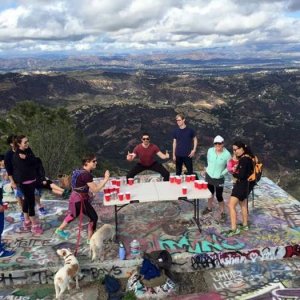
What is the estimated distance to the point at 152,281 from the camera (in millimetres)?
6914

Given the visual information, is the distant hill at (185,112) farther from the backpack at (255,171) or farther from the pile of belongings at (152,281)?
the pile of belongings at (152,281)

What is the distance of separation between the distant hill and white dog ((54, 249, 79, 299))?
2736 inches

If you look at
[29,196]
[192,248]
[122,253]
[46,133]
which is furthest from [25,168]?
[46,133]

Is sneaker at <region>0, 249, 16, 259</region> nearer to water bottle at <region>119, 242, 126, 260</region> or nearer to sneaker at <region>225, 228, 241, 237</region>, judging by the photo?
water bottle at <region>119, 242, 126, 260</region>

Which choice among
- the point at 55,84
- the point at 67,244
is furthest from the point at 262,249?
the point at 55,84

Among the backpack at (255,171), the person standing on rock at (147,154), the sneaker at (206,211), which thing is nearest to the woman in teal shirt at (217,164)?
the backpack at (255,171)

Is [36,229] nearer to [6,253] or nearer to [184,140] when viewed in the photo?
[6,253]

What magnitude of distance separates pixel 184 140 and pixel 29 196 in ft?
14.9

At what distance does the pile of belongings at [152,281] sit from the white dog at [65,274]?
1.10 m

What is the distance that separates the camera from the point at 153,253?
7.46 meters

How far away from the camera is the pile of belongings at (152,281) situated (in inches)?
272

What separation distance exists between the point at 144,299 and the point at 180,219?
10.2 ft

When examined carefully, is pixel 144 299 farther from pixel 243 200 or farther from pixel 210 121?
pixel 210 121

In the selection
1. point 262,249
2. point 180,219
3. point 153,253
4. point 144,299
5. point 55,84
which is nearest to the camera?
point 144,299
